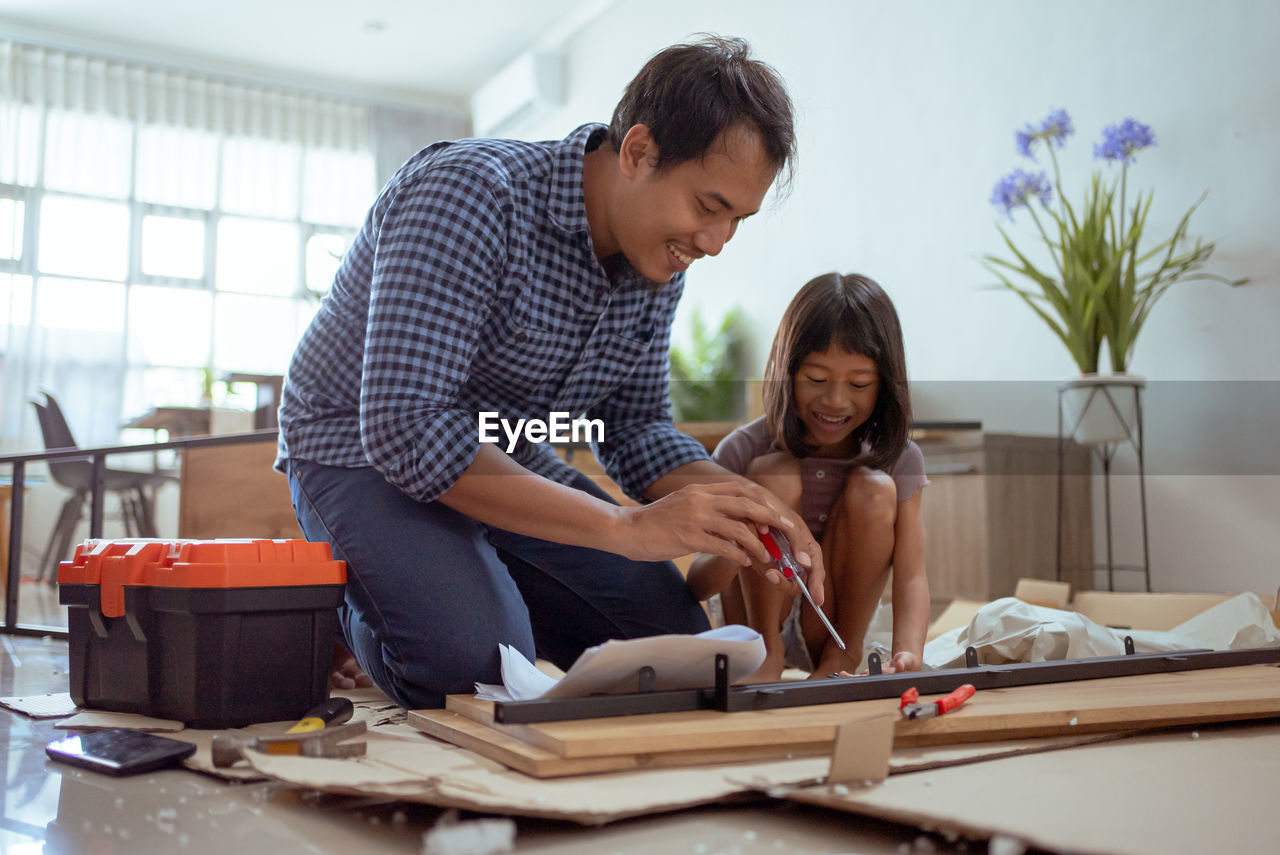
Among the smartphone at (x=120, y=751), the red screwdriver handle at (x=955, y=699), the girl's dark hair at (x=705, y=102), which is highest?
the girl's dark hair at (x=705, y=102)

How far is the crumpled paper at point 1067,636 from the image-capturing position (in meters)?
1.52

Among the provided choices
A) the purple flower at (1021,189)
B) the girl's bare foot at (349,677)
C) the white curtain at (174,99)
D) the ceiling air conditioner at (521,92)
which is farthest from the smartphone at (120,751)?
the white curtain at (174,99)

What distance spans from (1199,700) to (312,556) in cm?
97

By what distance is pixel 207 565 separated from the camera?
109 centimetres

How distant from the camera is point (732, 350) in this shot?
4723 mm

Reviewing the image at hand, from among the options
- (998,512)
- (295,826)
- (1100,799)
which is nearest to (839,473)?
(1100,799)

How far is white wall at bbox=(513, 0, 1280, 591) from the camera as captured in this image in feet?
8.29

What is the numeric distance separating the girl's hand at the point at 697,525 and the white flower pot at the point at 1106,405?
1.71 metres

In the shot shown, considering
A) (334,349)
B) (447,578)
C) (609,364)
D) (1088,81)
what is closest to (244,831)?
(447,578)

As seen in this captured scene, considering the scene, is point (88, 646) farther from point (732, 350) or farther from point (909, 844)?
point (732, 350)

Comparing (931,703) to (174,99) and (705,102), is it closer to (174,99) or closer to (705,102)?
(705,102)

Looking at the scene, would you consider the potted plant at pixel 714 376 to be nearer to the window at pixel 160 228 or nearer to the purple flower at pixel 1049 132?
the purple flower at pixel 1049 132

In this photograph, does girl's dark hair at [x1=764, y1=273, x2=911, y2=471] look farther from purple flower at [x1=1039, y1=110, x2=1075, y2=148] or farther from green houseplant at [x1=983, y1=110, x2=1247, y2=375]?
purple flower at [x1=1039, y1=110, x2=1075, y2=148]

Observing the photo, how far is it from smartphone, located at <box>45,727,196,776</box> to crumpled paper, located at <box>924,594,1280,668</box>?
104 cm
